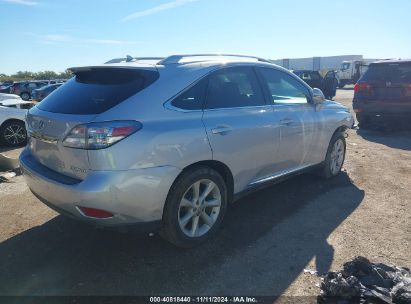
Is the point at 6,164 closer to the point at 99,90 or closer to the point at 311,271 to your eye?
the point at 99,90

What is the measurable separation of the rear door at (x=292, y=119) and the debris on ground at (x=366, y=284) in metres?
1.67

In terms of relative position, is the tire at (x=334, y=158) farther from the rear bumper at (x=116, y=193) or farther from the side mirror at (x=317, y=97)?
the rear bumper at (x=116, y=193)

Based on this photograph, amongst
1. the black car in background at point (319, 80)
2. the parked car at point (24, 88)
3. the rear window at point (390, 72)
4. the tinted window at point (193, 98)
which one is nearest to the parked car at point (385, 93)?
the rear window at point (390, 72)

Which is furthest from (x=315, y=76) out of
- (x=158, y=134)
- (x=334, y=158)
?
(x=158, y=134)

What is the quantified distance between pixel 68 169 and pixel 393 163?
18.9ft

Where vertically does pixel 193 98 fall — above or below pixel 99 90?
below

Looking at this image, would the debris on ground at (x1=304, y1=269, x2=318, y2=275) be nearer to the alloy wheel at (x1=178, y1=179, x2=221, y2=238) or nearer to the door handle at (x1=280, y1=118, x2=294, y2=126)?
the alloy wheel at (x1=178, y1=179, x2=221, y2=238)

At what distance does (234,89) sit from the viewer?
4.05 meters

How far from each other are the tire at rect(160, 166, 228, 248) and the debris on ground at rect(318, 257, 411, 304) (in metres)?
1.18

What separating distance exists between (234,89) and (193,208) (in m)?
1.33

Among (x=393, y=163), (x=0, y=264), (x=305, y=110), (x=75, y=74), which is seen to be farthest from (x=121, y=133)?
(x=393, y=163)

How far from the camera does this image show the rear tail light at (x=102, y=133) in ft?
9.86

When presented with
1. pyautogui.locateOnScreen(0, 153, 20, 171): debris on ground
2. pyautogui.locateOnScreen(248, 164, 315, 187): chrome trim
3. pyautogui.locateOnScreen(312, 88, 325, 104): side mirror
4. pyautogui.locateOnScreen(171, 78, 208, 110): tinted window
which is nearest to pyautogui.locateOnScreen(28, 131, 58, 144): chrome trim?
pyautogui.locateOnScreen(171, 78, 208, 110): tinted window

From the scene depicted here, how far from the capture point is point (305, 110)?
4957 millimetres
